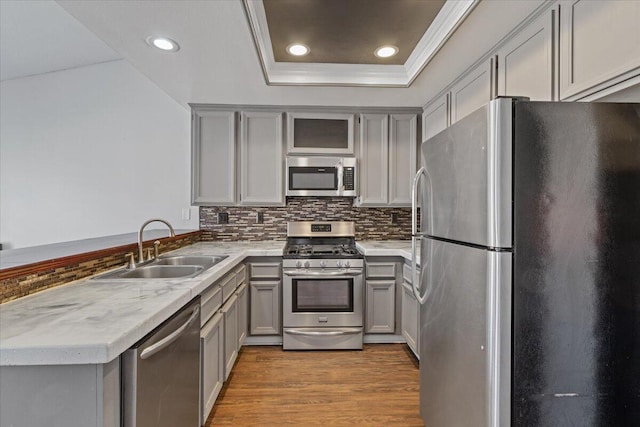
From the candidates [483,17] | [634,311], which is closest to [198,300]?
[634,311]

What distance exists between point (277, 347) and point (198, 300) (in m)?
1.52

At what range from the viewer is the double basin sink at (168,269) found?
1.75m

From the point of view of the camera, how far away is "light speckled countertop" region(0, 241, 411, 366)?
822 millimetres

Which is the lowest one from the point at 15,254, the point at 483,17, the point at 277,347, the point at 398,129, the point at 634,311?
the point at 277,347

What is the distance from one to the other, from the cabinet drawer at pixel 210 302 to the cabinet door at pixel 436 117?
7.10ft

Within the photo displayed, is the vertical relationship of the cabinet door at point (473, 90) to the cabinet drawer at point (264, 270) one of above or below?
above

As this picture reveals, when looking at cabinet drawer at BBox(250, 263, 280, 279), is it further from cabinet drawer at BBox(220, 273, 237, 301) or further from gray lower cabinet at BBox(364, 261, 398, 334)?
gray lower cabinet at BBox(364, 261, 398, 334)

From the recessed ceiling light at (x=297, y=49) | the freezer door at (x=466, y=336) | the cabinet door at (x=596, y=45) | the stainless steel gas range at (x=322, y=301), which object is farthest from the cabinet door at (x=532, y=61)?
the stainless steel gas range at (x=322, y=301)

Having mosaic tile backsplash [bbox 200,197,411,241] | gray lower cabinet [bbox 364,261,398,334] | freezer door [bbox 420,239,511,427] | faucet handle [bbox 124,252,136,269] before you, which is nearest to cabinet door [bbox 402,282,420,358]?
gray lower cabinet [bbox 364,261,398,334]

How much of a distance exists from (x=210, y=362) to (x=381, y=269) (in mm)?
1599

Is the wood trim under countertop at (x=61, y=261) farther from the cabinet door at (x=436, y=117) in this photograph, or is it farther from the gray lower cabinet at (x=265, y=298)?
the cabinet door at (x=436, y=117)

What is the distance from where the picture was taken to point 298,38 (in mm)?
2145

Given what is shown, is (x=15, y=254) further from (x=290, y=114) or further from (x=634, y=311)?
(x=634, y=311)

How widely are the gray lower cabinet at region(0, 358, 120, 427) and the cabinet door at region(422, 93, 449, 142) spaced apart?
2670mm
